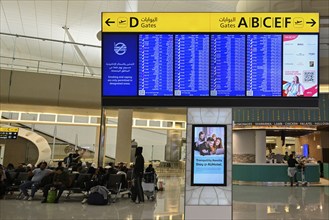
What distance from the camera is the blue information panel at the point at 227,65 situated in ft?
16.8

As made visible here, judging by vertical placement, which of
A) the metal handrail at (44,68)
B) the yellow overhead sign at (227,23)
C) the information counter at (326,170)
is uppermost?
the metal handrail at (44,68)

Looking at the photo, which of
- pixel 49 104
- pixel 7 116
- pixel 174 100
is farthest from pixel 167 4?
pixel 7 116

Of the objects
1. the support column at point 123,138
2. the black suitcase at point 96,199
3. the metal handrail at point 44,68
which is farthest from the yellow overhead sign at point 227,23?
the support column at point 123,138

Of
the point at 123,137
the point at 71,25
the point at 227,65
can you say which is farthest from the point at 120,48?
the point at 123,137

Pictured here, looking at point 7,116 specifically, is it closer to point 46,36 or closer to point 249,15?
point 46,36

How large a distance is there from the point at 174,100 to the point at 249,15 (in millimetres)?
1726

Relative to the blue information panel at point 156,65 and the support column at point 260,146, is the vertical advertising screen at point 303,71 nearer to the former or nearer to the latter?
the blue information panel at point 156,65

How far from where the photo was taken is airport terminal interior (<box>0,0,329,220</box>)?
5.45 meters

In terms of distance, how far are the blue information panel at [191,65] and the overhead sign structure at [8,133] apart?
19757 mm

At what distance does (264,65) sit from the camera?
5145mm

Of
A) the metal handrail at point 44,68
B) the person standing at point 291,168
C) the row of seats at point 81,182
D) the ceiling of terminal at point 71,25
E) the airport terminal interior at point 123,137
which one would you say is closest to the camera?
the airport terminal interior at point 123,137

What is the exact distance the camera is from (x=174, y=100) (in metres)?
5.10

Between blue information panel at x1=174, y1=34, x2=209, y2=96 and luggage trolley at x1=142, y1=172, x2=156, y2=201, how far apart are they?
5.91 metres

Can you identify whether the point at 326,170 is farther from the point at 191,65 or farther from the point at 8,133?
the point at 8,133
